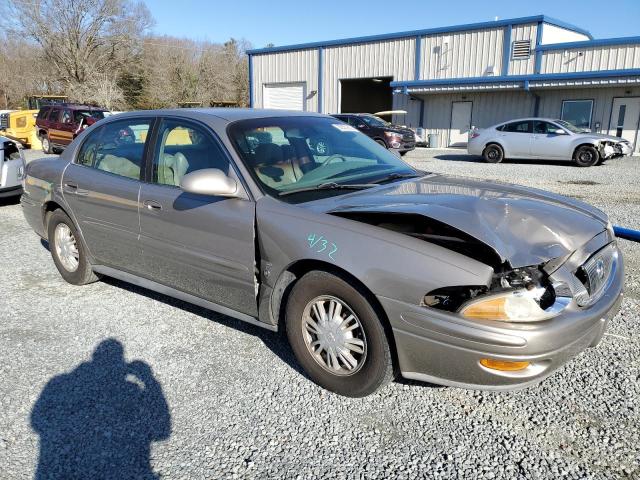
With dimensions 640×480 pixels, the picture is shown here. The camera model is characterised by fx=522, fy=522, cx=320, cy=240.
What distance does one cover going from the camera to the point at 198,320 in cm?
412

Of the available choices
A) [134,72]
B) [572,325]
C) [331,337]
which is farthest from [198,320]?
[134,72]

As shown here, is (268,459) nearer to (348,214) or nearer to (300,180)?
(348,214)

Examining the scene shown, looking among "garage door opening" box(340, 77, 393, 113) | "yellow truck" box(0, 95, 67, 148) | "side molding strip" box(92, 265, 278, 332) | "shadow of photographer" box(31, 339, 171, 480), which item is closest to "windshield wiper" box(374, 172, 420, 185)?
"side molding strip" box(92, 265, 278, 332)

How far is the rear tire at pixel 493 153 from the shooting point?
Result: 1730cm

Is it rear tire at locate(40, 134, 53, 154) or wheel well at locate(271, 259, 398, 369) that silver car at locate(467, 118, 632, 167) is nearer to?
wheel well at locate(271, 259, 398, 369)

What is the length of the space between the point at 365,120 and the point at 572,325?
1756 cm

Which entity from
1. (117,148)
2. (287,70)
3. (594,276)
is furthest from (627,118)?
(117,148)

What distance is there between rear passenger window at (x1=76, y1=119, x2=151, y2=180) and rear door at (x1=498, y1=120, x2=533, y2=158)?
14.7 m

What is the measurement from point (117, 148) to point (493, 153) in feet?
50.0

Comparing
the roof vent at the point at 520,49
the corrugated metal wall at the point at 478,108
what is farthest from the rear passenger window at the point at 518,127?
the roof vent at the point at 520,49

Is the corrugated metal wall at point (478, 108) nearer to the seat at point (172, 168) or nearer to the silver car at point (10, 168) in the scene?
the silver car at point (10, 168)

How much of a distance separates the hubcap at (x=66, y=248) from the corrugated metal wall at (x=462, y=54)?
24.2m

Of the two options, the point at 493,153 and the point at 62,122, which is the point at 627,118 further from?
the point at 62,122

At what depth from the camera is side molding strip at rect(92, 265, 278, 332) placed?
3401 mm
